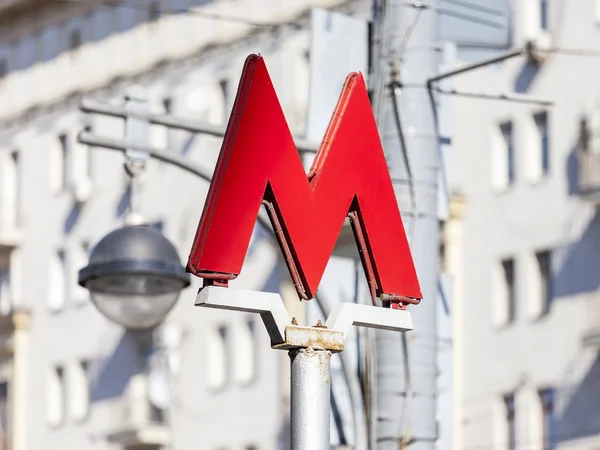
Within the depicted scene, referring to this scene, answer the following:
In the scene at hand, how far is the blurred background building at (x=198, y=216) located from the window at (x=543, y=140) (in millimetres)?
57

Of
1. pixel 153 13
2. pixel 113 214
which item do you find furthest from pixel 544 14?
pixel 113 214

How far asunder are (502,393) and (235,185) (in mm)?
31590

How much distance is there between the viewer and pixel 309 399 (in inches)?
331

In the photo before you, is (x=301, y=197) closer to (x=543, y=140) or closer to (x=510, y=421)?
(x=543, y=140)

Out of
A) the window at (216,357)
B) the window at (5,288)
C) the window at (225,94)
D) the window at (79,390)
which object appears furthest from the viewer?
the window at (5,288)

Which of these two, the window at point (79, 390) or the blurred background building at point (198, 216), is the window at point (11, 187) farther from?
the window at point (79, 390)

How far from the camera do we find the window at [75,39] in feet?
174

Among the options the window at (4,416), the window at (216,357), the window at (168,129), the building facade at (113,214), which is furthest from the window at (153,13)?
the window at (4,416)

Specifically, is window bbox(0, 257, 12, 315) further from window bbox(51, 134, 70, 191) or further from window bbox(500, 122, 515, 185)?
window bbox(500, 122, 515, 185)

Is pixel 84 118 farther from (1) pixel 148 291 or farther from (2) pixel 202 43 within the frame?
(1) pixel 148 291

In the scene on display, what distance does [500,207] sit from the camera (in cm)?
4044

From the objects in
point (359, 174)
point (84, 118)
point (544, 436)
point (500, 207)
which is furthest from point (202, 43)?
point (359, 174)

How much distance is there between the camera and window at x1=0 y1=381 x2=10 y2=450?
5406cm

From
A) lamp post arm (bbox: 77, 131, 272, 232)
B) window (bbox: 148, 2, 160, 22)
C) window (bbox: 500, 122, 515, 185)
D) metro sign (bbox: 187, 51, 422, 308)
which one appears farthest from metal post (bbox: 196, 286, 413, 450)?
window (bbox: 148, 2, 160, 22)
